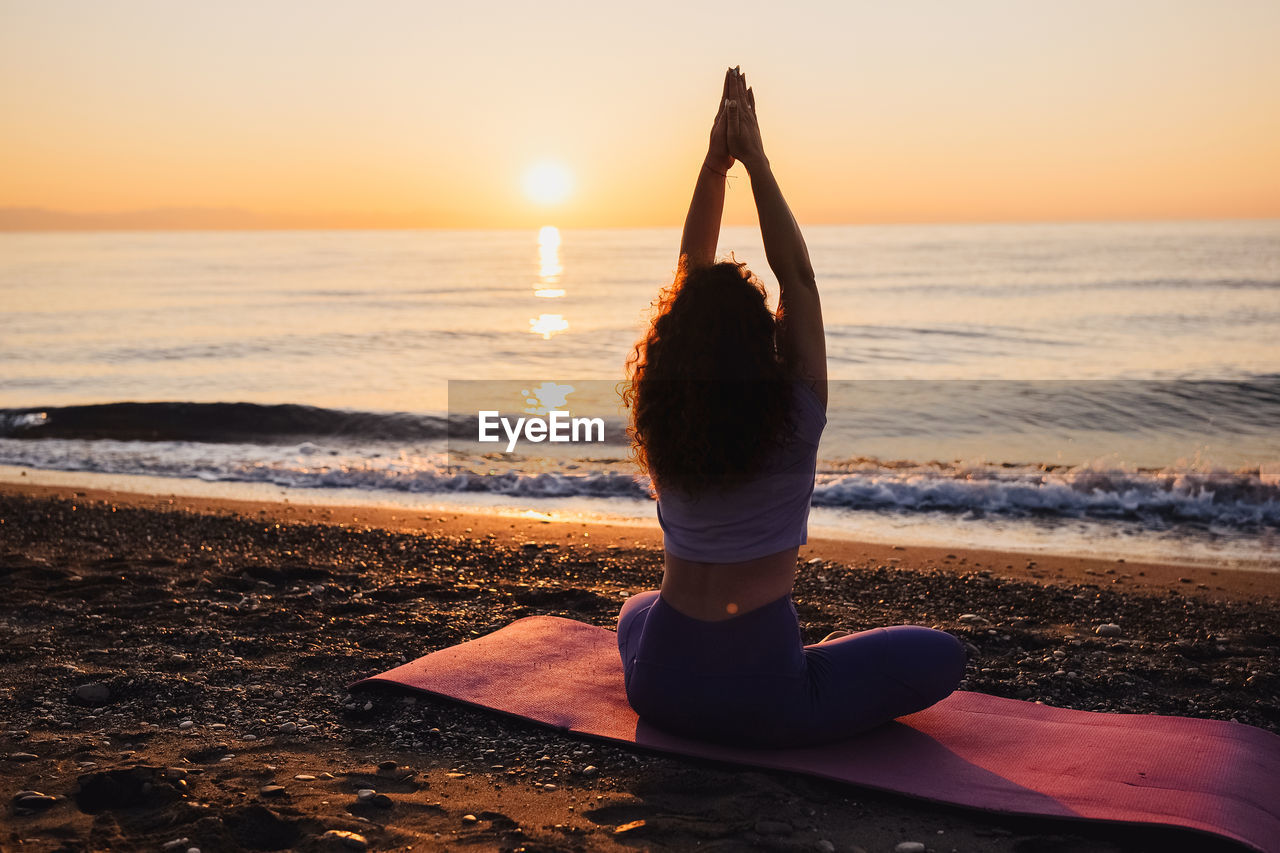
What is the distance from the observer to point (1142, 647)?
502cm

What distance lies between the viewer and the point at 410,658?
4801mm

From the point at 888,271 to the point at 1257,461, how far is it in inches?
1163

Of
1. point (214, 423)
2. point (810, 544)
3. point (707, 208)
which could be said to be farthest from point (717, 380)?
point (214, 423)

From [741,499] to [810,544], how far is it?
4.97 meters

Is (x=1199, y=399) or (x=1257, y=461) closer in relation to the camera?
(x=1257, y=461)

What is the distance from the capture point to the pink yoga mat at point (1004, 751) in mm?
3064

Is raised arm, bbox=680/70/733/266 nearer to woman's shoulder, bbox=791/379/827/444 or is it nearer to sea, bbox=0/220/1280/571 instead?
sea, bbox=0/220/1280/571

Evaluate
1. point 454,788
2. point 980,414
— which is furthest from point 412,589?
point 980,414

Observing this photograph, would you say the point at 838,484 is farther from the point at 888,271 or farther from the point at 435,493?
the point at 888,271

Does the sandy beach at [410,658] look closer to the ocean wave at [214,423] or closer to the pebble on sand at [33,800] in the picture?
the pebble on sand at [33,800]

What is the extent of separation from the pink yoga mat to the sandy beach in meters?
0.07

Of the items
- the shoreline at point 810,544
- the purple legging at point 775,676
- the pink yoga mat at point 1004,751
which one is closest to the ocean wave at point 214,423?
the shoreline at point 810,544

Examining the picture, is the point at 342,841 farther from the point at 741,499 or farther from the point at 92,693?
the point at 92,693

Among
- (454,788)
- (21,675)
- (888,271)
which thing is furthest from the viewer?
(888,271)
